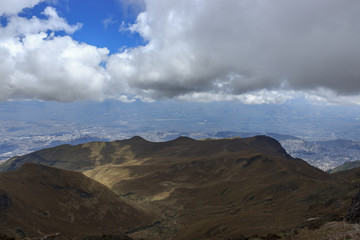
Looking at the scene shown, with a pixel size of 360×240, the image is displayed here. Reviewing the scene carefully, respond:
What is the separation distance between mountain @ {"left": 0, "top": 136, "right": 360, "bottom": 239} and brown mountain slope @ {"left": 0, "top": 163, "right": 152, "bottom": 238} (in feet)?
25.7

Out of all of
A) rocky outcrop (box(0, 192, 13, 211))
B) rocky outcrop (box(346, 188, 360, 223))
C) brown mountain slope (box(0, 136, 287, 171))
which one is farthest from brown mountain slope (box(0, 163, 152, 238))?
brown mountain slope (box(0, 136, 287, 171))

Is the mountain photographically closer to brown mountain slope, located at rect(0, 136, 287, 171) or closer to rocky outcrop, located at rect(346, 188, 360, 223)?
brown mountain slope, located at rect(0, 136, 287, 171)

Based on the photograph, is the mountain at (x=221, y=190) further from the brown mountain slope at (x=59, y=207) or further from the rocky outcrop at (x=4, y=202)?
the rocky outcrop at (x=4, y=202)

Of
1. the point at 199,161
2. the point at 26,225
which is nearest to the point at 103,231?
the point at 26,225

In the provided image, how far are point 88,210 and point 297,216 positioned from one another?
162 ft

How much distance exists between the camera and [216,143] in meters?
182

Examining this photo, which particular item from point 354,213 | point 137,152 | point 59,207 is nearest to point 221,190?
point 59,207

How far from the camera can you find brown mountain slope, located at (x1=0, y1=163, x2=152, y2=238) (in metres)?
52.9

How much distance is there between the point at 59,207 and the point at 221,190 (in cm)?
5587

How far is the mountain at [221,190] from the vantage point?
51.0m

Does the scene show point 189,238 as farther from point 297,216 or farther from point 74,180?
point 74,180

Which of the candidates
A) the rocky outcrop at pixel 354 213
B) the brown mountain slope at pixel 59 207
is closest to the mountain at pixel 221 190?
the rocky outcrop at pixel 354 213

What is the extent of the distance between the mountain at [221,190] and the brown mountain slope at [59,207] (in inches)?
309

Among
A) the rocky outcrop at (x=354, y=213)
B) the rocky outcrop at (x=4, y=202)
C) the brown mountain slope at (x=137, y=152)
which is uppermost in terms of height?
the rocky outcrop at (x=354, y=213)
